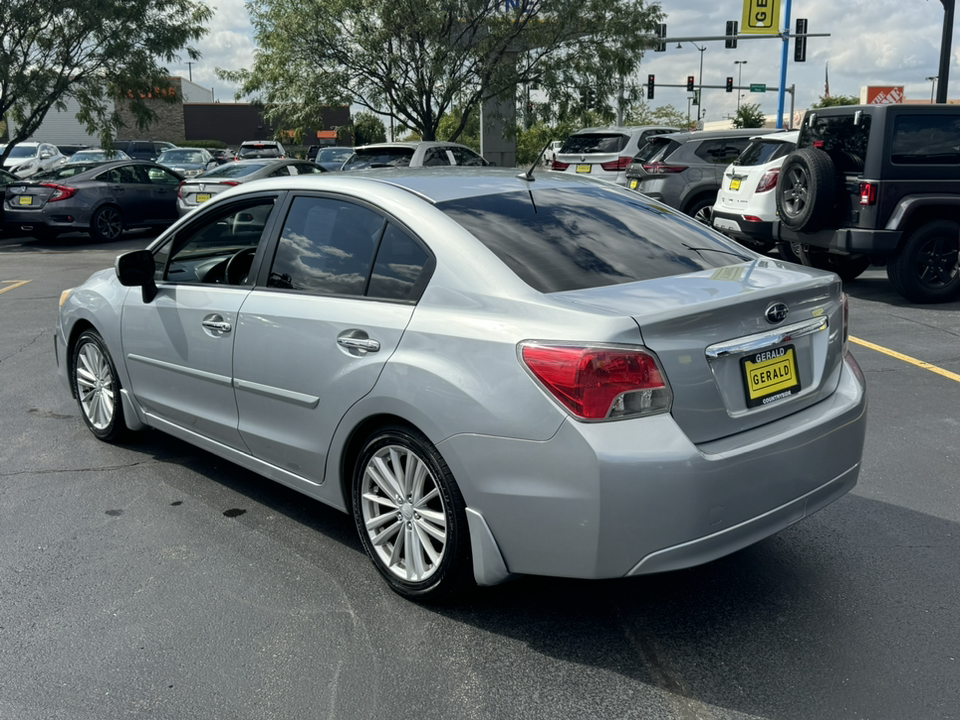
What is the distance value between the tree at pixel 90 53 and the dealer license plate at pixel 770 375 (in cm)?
1983

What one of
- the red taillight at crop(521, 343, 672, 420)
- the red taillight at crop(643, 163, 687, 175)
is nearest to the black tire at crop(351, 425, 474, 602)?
the red taillight at crop(521, 343, 672, 420)

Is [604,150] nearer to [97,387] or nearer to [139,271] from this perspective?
[97,387]

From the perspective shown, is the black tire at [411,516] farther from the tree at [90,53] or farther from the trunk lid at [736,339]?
the tree at [90,53]

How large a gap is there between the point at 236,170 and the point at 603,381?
51.3ft

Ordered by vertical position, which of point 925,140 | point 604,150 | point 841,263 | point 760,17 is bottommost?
point 841,263

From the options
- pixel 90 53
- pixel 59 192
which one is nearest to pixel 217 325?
pixel 59 192

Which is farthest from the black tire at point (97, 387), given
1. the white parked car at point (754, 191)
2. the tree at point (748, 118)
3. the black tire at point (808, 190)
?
the tree at point (748, 118)

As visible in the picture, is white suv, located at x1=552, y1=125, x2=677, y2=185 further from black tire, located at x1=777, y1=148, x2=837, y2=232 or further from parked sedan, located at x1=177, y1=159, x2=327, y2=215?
black tire, located at x1=777, y1=148, x2=837, y2=232

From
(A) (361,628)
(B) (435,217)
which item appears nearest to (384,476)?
(A) (361,628)

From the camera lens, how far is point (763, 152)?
1227cm

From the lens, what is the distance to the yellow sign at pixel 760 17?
34.1 metres

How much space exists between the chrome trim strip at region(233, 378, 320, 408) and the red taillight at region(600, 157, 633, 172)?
15.0 metres

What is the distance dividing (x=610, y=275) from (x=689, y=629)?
1.30 metres

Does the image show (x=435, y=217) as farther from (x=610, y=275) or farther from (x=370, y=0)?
(x=370, y=0)
